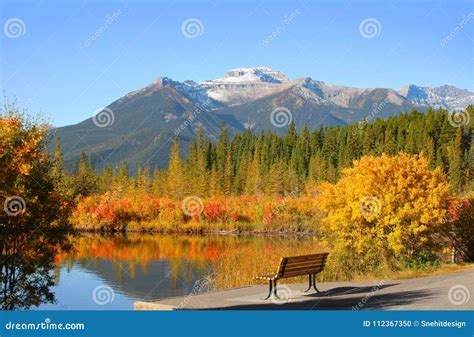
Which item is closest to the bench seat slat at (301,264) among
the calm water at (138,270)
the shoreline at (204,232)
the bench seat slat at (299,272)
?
the bench seat slat at (299,272)

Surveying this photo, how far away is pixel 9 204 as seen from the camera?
15.9 meters

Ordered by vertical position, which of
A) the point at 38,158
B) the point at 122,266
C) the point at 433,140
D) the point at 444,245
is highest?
the point at 433,140

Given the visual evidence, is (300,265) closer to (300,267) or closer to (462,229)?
(300,267)

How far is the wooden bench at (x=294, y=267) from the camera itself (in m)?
15.3

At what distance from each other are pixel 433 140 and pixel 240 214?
139 feet

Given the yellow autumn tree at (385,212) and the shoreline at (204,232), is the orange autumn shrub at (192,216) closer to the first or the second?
the shoreline at (204,232)

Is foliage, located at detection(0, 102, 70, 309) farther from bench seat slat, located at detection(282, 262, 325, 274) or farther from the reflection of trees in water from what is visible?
bench seat slat, located at detection(282, 262, 325, 274)

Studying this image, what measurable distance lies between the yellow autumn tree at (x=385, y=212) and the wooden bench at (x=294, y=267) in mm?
4737

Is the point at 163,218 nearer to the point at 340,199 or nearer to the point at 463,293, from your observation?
the point at 340,199

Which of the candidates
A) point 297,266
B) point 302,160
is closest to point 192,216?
point 297,266

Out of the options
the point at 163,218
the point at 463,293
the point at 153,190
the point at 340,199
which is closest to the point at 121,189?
the point at 153,190

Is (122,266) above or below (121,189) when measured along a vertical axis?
below

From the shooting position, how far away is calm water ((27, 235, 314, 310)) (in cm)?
2333

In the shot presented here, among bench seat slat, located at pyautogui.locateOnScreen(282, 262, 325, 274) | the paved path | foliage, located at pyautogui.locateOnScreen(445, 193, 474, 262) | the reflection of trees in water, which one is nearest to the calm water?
the reflection of trees in water
